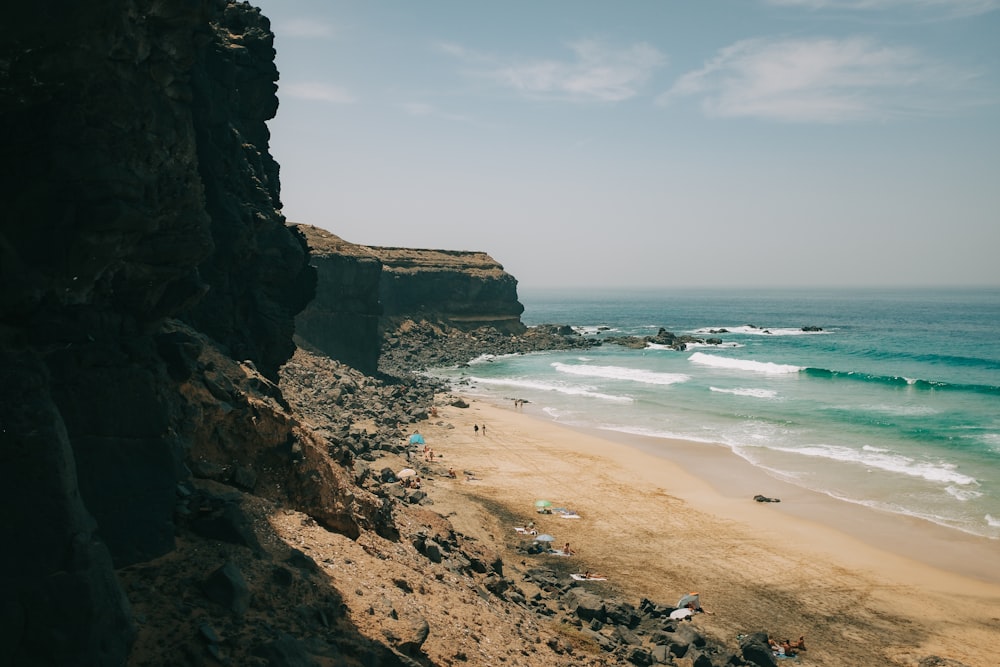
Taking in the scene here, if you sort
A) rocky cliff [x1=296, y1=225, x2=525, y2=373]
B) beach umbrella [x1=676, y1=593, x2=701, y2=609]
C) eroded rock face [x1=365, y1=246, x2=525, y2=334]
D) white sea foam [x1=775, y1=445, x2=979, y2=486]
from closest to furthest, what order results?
beach umbrella [x1=676, y1=593, x2=701, y2=609], white sea foam [x1=775, y1=445, x2=979, y2=486], rocky cliff [x1=296, y1=225, x2=525, y2=373], eroded rock face [x1=365, y1=246, x2=525, y2=334]

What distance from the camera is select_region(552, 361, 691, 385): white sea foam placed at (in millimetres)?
65188

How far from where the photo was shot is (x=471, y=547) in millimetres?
20922

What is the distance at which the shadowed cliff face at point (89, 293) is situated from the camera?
7863 millimetres

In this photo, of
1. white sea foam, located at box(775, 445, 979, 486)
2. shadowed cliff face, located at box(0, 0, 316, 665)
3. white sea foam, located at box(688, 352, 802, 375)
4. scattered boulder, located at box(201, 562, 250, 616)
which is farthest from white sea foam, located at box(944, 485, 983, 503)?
white sea foam, located at box(688, 352, 802, 375)

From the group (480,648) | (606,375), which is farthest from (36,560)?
(606,375)

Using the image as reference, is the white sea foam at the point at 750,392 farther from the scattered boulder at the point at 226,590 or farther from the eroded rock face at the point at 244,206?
the scattered boulder at the point at 226,590

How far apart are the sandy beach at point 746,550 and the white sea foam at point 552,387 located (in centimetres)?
1854

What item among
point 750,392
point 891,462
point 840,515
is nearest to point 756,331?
point 750,392

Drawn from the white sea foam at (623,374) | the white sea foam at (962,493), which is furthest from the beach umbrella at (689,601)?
the white sea foam at (623,374)

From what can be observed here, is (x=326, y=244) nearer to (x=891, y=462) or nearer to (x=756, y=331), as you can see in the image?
(x=891, y=462)

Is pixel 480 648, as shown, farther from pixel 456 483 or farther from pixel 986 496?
pixel 986 496

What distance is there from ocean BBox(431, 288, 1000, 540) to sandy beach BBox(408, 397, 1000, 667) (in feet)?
9.56

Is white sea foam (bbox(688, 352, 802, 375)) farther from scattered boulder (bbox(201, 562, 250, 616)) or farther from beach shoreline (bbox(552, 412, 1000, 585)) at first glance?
scattered boulder (bbox(201, 562, 250, 616))

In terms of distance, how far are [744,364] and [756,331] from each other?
53.2 m
